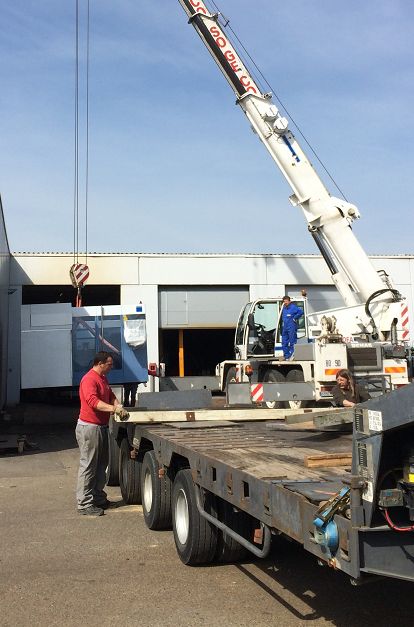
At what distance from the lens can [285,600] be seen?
4668 millimetres

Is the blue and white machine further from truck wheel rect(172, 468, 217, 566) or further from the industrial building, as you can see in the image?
truck wheel rect(172, 468, 217, 566)

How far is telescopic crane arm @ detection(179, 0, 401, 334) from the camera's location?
14.5 metres

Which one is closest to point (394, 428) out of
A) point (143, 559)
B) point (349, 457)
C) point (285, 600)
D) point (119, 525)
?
point (349, 457)

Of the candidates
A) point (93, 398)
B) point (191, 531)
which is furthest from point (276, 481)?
point (93, 398)

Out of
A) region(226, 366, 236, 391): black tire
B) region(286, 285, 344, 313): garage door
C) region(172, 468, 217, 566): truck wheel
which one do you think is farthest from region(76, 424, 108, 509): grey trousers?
region(286, 285, 344, 313): garage door

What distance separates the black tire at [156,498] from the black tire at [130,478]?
2.92ft

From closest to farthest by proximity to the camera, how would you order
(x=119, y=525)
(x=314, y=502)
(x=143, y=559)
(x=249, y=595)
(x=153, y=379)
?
(x=314, y=502)
(x=249, y=595)
(x=143, y=559)
(x=119, y=525)
(x=153, y=379)

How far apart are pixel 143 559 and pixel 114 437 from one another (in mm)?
3039

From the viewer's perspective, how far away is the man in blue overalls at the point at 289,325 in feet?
49.2

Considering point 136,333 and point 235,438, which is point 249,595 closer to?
point 235,438

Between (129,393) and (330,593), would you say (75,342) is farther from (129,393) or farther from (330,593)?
(330,593)

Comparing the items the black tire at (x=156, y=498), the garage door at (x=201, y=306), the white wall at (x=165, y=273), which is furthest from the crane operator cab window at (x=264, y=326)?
the black tire at (x=156, y=498)

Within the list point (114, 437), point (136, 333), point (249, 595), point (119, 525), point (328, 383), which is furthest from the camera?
point (136, 333)

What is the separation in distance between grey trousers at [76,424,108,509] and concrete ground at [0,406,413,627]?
0.98 feet
